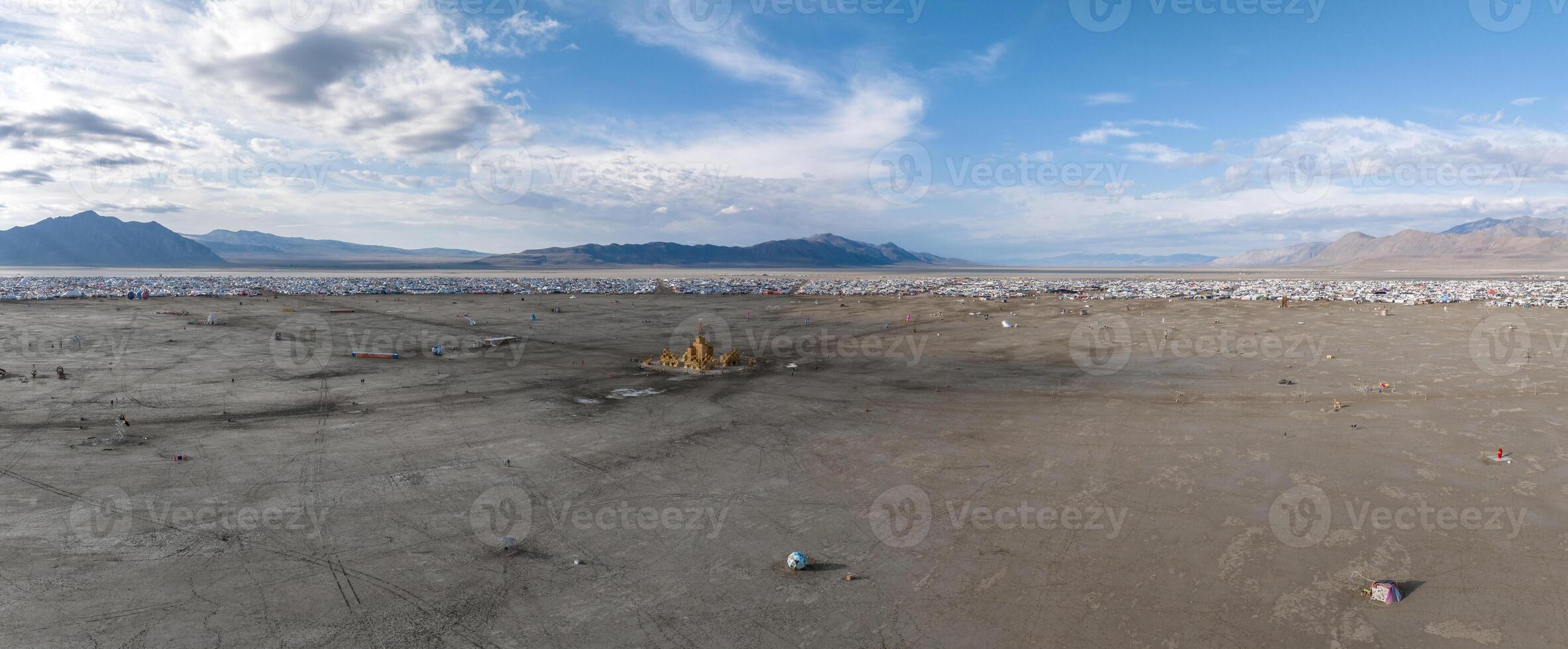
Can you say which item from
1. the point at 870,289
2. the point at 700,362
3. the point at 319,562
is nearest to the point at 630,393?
the point at 700,362

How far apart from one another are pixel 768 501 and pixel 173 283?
147 metres

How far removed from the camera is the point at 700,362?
32969 millimetres

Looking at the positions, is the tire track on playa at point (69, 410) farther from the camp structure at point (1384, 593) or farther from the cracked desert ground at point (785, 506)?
the camp structure at point (1384, 593)

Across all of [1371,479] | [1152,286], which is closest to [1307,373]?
[1371,479]

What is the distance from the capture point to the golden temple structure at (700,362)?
33.0 m

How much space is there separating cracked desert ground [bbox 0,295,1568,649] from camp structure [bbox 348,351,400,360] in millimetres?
3771

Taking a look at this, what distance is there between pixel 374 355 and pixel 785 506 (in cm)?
3158

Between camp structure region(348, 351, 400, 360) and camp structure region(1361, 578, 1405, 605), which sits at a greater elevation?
camp structure region(348, 351, 400, 360)

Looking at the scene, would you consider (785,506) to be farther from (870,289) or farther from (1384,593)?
(870,289)

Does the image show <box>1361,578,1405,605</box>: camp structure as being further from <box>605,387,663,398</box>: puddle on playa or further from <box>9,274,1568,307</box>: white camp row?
<box>9,274,1568,307</box>: white camp row

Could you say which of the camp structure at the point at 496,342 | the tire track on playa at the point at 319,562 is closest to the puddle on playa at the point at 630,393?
the tire track on playa at the point at 319,562

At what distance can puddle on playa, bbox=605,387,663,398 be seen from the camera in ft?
89.5

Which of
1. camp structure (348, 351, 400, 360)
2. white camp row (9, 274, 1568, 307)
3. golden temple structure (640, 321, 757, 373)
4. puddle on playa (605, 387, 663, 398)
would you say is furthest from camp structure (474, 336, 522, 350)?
white camp row (9, 274, 1568, 307)

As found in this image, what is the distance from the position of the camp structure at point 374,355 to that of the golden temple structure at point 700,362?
48.1 ft
